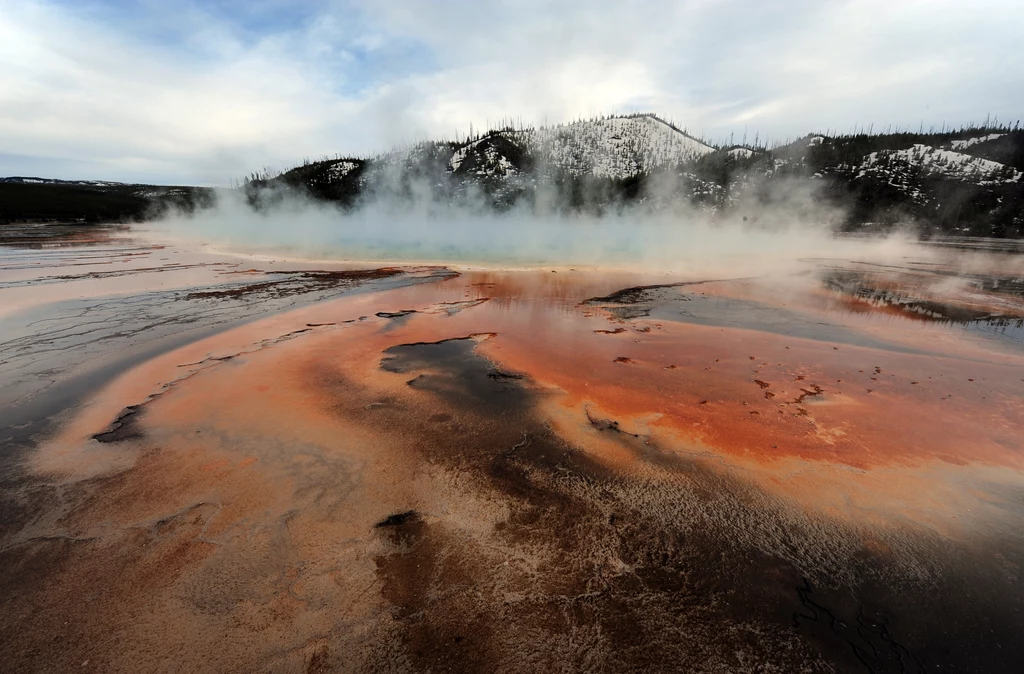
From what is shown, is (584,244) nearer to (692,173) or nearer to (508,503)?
(508,503)

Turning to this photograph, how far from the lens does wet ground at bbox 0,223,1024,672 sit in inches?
88.5

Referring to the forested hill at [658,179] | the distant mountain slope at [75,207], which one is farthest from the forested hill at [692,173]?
the distant mountain slope at [75,207]

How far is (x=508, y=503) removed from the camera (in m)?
3.24

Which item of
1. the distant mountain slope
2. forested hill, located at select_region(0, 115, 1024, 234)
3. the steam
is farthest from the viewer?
forested hill, located at select_region(0, 115, 1024, 234)

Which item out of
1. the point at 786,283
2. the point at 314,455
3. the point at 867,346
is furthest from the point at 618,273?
the point at 314,455

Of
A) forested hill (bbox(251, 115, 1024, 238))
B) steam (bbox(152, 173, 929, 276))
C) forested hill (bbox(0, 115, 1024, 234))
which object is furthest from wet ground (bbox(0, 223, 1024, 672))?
forested hill (bbox(251, 115, 1024, 238))

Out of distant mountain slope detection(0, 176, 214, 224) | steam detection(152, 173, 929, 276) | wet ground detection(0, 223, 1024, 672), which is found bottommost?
wet ground detection(0, 223, 1024, 672)

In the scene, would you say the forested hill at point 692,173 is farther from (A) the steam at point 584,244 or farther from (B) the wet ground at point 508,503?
(B) the wet ground at point 508,503

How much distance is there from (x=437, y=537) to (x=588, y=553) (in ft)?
3.25

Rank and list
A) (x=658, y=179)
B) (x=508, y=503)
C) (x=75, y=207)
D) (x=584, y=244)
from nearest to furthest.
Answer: (x=508, y=503), (x=584, y=244), (x=75, y=207), (x=658, y=179)

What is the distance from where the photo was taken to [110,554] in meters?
2.70

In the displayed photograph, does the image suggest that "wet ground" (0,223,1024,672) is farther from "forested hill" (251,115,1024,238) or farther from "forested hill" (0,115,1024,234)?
"forested hill" (251,115,1024,238)

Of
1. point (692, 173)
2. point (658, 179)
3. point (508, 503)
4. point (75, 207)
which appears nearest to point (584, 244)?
point (508, 503)

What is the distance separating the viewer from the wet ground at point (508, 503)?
2248mm
